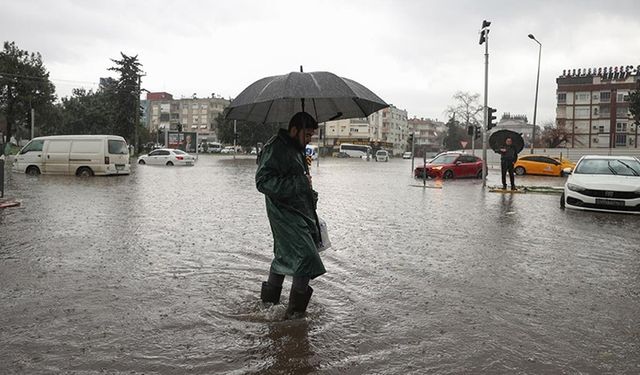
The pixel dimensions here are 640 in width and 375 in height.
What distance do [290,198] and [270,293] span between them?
979 mm

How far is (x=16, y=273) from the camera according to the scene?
5.54m

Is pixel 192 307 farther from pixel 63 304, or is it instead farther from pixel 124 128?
pixel 124 128

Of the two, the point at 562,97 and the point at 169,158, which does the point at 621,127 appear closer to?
the point at 562,97

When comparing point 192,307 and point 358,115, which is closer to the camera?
point 192,307

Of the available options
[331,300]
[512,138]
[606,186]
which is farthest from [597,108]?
[331,300]

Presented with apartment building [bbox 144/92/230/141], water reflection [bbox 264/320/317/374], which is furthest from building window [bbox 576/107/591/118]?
water reflection [bbox 264/320/317/374]

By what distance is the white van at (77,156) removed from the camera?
22.1m

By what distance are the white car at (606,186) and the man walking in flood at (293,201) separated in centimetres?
964

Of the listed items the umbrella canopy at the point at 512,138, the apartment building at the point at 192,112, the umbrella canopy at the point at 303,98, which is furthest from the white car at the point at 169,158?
the apartment building at the point at 192,112

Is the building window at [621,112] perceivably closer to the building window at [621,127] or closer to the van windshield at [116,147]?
the building window at [621,127]

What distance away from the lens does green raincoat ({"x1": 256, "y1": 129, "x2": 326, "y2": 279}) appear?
12.9 ft

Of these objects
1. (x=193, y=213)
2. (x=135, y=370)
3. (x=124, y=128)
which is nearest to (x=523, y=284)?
(x=135, y=370)

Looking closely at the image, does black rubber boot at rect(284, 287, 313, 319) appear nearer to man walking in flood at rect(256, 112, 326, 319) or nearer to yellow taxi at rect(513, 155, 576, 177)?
man walking in flood at rect(256, 112, 326, 319)

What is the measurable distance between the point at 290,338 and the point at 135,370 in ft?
3.63
